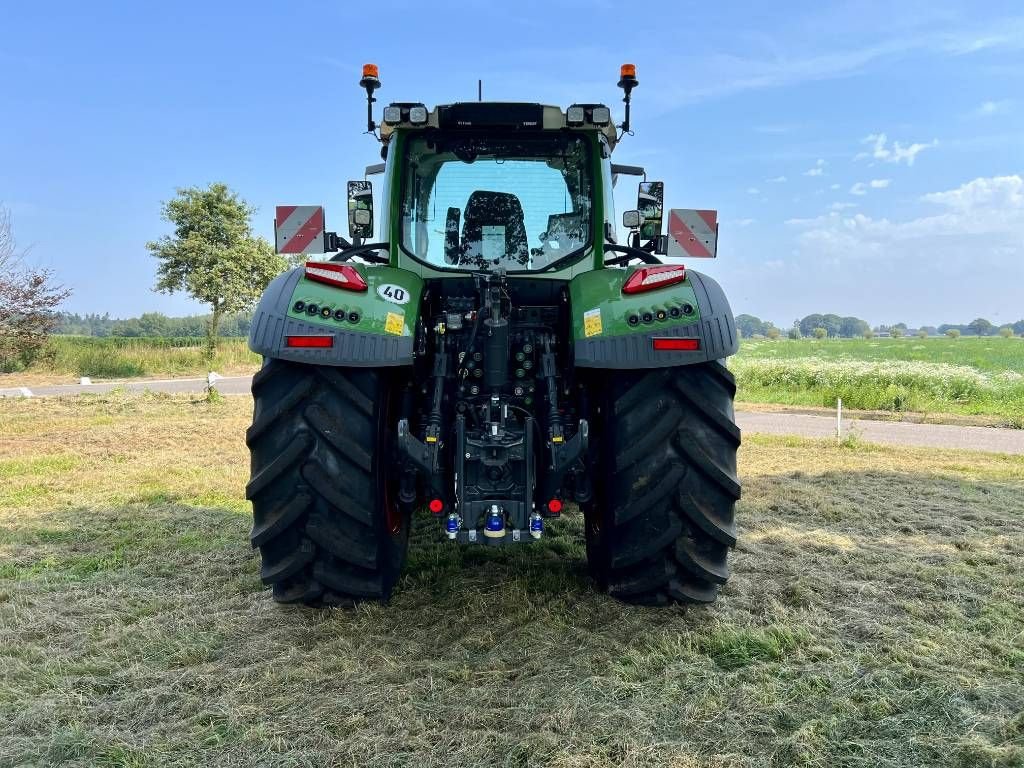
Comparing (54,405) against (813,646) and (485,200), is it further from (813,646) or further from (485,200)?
(813,646)

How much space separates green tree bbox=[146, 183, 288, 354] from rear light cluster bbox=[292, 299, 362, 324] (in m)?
18.0

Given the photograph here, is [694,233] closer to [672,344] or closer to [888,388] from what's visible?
[672,344]

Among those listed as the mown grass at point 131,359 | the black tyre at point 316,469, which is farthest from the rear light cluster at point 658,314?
the mown grass at point 131,359

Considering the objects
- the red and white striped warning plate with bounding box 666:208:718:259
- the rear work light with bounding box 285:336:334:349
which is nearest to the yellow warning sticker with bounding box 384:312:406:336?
the rear work light with bounding box 285:336:334:349

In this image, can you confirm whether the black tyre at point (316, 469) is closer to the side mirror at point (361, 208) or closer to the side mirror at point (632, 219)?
the side mirror at point (361, 208)

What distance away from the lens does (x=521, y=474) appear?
2.98 metres

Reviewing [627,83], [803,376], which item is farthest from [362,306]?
[803,376]

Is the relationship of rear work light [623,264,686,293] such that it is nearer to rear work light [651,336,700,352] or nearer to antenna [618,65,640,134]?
rear work light [651,336,700,352]

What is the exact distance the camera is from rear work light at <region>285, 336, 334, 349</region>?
9.29ft

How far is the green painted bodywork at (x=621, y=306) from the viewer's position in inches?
114

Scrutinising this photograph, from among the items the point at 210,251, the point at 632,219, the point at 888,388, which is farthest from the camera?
the point at 210,251

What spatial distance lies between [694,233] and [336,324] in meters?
2.35

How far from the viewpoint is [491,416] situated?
3.06 metres

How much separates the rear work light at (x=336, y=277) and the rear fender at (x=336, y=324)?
2cm
